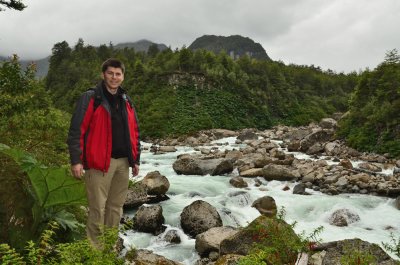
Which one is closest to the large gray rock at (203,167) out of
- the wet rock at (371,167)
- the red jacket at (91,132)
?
the wet rock at (371,167)

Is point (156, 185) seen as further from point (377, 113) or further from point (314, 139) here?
point (377, 113)

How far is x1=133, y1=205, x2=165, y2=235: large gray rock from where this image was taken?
1093cm

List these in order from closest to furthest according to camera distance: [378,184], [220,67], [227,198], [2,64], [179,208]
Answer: [2,64]
[179,208]
[227,198]
[378,184]
[220,67]

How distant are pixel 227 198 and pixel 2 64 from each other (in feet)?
31.8

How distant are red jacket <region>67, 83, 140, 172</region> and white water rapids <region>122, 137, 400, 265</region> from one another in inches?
206

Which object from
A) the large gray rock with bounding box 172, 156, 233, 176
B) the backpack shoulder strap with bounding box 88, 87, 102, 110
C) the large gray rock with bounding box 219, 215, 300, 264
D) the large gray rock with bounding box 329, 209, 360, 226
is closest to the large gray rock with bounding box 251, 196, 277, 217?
the large gray rock with bounding box 329, 209, 360, 226

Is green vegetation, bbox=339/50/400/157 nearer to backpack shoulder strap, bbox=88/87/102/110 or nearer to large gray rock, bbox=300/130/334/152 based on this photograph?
large gray rock, bbox=300/130/334/152

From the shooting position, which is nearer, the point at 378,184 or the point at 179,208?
the point at 179,208

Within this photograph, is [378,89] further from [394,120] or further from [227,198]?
[227,198]

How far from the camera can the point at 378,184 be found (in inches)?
670

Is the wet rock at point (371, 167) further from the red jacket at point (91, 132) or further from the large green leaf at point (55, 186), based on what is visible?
the large green leaf at point (55, 186)

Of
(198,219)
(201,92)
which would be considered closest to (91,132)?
(198,219)

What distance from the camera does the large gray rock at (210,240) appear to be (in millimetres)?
9148

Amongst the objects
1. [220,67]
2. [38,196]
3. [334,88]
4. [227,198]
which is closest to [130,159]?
[38,196]
